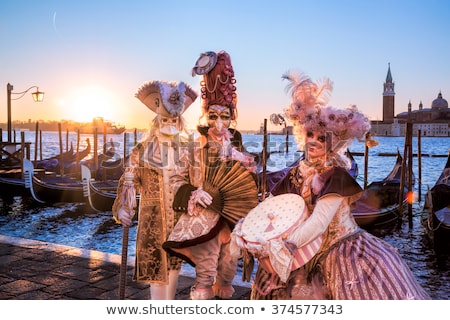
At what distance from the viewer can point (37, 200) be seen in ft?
41.2

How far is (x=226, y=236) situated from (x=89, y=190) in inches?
322

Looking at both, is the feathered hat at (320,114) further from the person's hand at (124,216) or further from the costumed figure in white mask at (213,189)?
the person's hand at (124,216)

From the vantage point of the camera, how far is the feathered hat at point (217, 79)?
2.87 meters

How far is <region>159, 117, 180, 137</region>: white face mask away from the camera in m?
2.85

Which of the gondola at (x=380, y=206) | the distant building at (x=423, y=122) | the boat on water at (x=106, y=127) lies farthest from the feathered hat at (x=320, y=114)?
the distant building at (x=423, y=122)

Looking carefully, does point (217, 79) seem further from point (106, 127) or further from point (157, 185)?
point (106, 127)

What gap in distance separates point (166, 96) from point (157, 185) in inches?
20.0

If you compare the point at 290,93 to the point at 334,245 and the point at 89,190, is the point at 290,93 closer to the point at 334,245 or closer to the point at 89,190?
the point at 334,245

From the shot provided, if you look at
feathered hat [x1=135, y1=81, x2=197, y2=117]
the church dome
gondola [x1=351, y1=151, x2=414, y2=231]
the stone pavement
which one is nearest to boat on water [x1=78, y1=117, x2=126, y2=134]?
the stone pavement

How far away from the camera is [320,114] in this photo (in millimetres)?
2227

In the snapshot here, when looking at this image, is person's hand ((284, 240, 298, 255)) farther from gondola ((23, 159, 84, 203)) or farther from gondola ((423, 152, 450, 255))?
gondola ((23, 159, 84, 203))

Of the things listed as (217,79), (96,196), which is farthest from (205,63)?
(96,196)

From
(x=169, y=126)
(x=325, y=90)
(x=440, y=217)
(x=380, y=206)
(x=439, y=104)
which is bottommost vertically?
(x=380, y=206)

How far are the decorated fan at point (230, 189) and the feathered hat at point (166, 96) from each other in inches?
15.6
